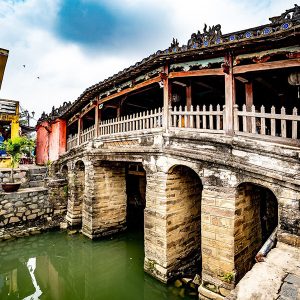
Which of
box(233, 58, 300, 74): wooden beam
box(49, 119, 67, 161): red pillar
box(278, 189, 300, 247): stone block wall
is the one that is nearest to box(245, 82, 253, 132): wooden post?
box(233, 58, 300, 74): wooden beam

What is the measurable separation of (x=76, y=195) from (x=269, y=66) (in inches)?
368

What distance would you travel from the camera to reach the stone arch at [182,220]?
654 cm

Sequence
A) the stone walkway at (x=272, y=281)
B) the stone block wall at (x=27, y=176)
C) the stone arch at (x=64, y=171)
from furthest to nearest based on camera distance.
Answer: the stone arch at (x=64, y=171)
the stone block wall at (x=27, y=176)
the stone walkway at (x=272, y=281)

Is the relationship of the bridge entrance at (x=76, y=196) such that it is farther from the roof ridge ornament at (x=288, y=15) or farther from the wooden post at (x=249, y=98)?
the roof ridge ornament at (x=288, y=15)

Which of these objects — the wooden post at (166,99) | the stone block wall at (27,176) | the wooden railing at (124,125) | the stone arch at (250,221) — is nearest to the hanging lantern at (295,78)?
the stone arch at (250,221)

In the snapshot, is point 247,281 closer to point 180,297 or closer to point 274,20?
point 180,297

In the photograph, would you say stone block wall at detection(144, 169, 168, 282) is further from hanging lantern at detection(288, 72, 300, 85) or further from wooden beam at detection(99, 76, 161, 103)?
hanging lantern at detection(288, 72, 300, 85)

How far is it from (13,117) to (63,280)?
13.7m

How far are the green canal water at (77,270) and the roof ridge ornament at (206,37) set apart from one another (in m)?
6.19

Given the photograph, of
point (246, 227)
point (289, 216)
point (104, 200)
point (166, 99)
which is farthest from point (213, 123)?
point (104, 200)

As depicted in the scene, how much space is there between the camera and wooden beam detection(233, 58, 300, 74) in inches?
187

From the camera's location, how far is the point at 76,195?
1112 cm

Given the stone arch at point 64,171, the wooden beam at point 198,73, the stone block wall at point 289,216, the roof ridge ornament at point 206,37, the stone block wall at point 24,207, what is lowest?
the stone block wall at point 24,207

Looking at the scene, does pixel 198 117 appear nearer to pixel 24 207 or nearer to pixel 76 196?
pixel 76 196
